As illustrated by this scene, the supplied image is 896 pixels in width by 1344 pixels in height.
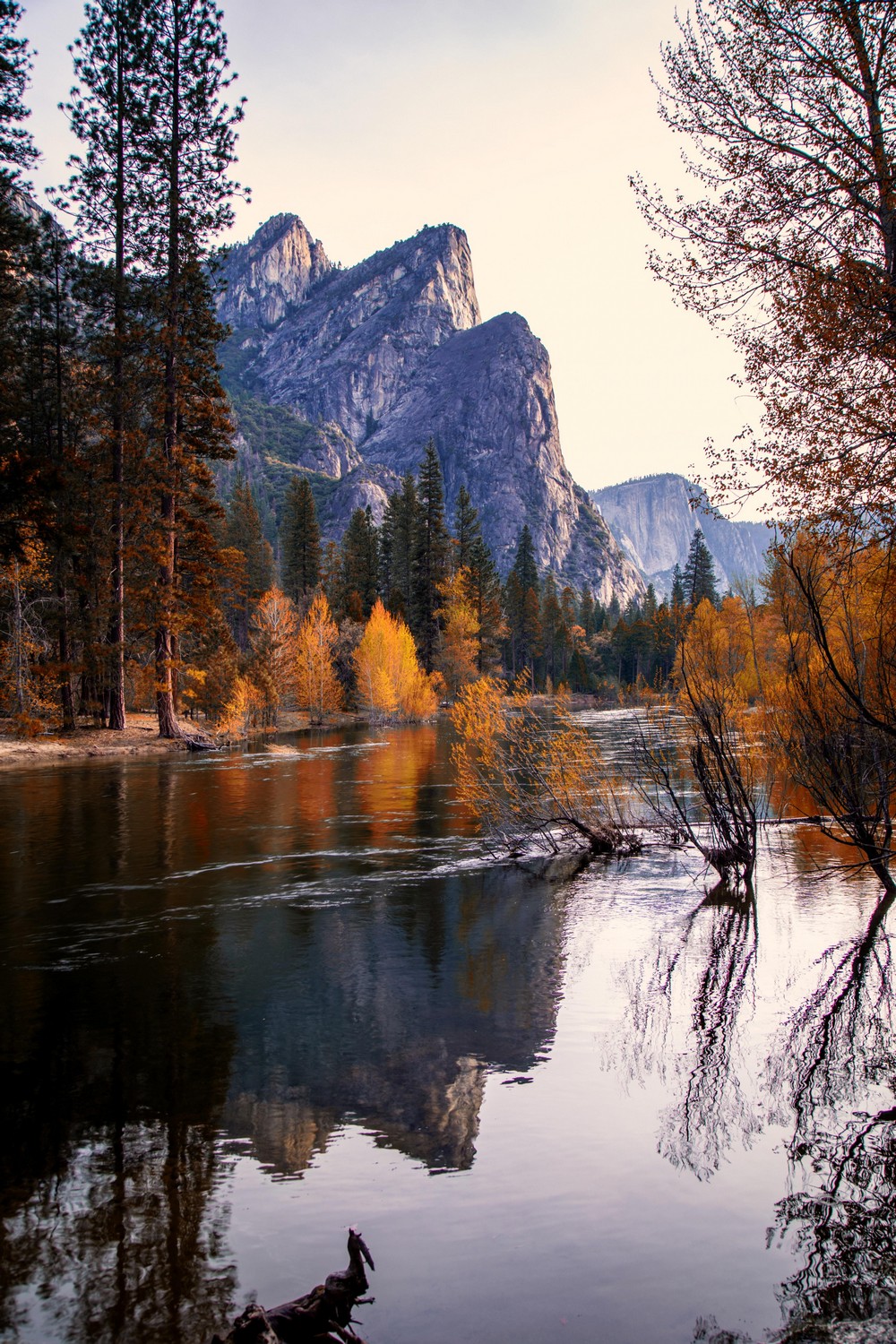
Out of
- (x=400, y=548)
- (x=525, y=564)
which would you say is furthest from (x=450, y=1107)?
(x=525, y=564)

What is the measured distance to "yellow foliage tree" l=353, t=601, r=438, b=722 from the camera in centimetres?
5269

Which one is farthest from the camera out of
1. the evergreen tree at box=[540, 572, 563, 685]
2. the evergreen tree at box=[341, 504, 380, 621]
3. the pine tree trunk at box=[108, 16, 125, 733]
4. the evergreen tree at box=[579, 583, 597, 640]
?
the evergreen tree at box=[579, 583, 597, 640]

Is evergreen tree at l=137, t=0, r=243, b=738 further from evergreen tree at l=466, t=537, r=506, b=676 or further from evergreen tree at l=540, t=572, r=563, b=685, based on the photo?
evergreen tree at l=540, t=572, r=563, b=685

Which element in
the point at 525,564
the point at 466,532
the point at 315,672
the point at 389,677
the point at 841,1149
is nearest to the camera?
the point at 841,1149

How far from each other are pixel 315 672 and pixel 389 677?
487 centimetres

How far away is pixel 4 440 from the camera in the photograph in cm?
2427

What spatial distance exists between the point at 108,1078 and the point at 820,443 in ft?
31.5

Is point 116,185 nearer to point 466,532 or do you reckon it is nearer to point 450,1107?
point 450,1107

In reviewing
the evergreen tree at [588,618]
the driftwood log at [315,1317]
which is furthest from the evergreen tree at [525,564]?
the driftwood log at [315,1317]

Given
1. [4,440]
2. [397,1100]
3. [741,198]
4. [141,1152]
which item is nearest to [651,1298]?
[397,1100]

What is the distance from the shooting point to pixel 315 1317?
3.55m

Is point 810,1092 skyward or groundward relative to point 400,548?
groundward

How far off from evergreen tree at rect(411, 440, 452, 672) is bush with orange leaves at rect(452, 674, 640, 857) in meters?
57.2

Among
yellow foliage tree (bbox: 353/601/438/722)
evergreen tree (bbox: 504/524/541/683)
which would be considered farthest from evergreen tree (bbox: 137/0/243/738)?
evergreen tree (bbox: 504/524/541/683)
